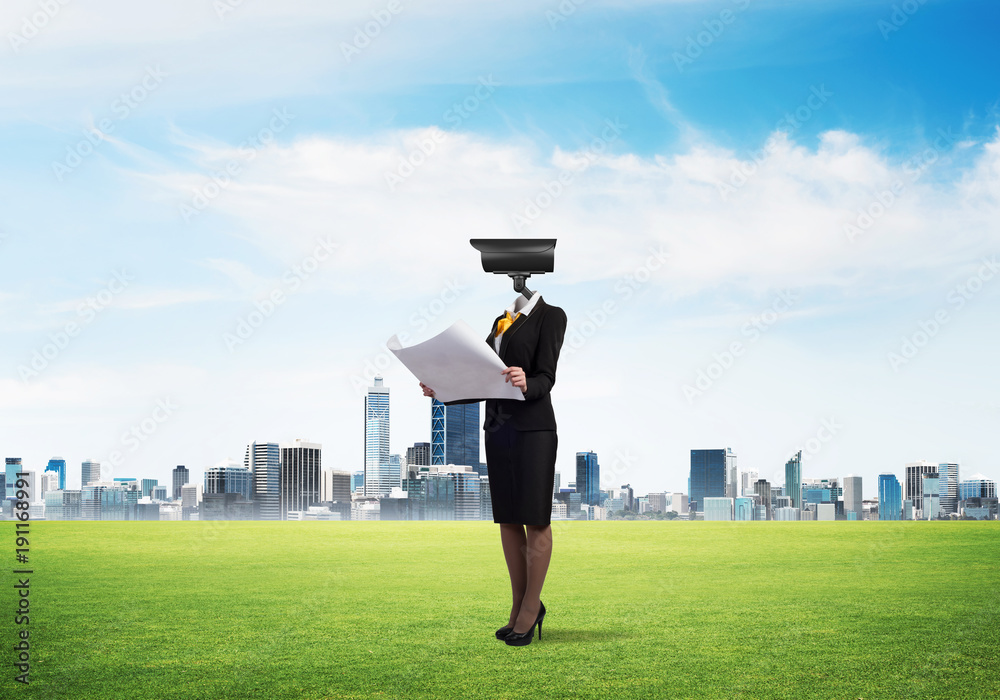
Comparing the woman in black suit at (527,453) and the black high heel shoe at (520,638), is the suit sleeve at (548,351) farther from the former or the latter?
the black high heel shoe at (520,638)

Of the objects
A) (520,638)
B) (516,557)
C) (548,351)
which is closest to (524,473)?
(516,557)

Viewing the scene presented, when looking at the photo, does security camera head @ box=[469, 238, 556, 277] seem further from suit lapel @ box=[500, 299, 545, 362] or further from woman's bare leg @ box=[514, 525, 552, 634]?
woman's bare leg @ box=[514, 525, 552, 634]

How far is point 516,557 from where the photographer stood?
4.55 meters

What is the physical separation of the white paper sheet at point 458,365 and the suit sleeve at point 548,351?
18 centimetres

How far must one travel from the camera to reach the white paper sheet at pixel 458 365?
4.05 m

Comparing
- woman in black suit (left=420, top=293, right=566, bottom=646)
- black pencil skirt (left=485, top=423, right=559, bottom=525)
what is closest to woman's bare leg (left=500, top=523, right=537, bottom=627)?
woman in black suit (left=420, top=293, right=566, bottom=646)

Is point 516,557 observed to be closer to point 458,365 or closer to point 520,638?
point 520,638

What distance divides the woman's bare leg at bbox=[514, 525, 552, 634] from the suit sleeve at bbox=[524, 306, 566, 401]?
2.59ft

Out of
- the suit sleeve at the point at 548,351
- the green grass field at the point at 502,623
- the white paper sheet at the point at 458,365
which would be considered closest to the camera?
the green grass field at the point at 502,623

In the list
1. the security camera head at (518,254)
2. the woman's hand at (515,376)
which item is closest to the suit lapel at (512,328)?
the security camera head at (518,254)

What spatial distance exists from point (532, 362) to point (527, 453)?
502 mm

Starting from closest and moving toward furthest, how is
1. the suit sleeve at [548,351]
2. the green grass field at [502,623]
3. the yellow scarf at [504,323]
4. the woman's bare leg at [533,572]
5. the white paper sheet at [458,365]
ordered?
the green grass field at [502,623] < the white paper sheet at [458,365] < the suit sleeve at [548,351] < the woman's bare leg at [533,572] < the yellow scarf at [504,323]

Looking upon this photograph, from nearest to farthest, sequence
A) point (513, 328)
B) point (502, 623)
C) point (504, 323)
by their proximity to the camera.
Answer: point (513, 328) → point (504, 323) → point (502, 623)

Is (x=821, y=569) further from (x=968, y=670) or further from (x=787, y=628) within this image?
(x=968, y=670)
